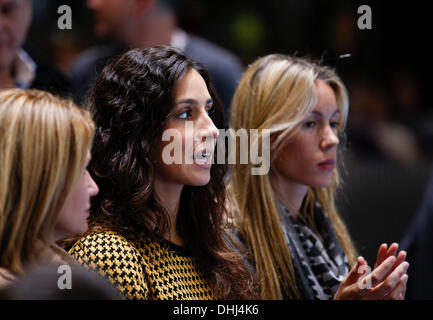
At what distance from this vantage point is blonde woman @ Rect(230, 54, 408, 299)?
2123mm

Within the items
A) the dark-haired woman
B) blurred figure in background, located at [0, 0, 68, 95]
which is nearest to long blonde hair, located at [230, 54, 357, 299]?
the dark-haired woman

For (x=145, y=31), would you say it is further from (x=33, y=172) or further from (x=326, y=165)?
(x=33, y=172)

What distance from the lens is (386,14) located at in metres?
4.45

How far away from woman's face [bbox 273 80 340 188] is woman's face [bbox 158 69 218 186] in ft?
1.45

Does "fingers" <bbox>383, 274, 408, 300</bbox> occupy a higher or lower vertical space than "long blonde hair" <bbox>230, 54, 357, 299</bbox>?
lower

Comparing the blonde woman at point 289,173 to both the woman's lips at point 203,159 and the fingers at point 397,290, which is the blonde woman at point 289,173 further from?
the woman's lips at point 203,159

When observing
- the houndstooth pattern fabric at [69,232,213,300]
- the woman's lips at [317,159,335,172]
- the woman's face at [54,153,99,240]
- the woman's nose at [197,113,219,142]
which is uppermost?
the woman's nose at [197,113,219,142]

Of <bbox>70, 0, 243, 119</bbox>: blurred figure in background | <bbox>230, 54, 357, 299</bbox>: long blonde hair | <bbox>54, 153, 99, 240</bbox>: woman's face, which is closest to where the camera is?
<bbox>54, 153, 99, 240</bbox>: woman's face

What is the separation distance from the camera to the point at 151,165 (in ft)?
5.84

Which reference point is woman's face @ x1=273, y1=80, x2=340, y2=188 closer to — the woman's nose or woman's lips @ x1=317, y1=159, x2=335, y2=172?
A: woman's lips @ x1=317, y1=159, x2=335, y2=172

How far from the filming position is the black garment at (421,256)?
2.99 m

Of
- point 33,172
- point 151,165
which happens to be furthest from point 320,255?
point 33,172

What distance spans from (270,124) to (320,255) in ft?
1.44
